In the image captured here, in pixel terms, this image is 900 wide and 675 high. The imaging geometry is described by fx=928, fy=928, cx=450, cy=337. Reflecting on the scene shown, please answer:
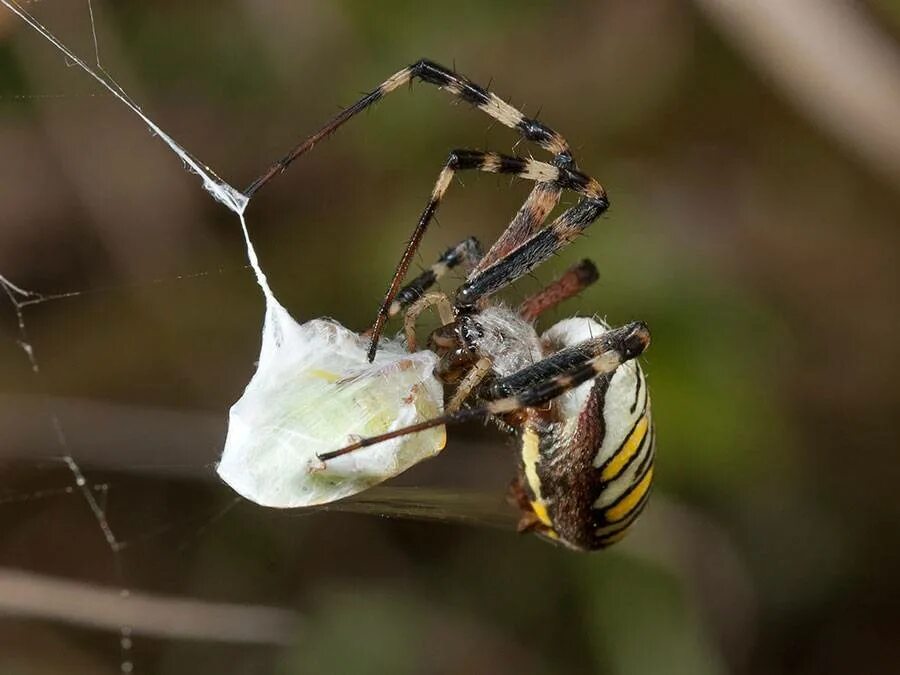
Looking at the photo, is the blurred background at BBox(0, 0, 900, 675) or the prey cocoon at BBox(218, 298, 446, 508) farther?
the blurred background at BBox(0, 0, 900, 675)

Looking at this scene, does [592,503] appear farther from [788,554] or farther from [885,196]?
[885,196]

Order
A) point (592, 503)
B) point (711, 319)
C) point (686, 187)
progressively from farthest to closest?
point (686, 187)
point (711, 319)
point (592, 503)

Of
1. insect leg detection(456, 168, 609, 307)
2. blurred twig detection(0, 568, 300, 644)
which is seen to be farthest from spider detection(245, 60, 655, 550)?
blurred twig detection(0, 568, 300, 644)

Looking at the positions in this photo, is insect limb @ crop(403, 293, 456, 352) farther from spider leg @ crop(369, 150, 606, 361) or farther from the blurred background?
the blurred background

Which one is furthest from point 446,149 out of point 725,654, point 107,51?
point 725,654

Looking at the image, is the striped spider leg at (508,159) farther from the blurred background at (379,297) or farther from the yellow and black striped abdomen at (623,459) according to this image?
the blurred background at (379,297)

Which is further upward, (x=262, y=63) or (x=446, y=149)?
(x=262, y=63)

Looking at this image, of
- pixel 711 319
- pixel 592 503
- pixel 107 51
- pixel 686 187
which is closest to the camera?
pixel 592 503
